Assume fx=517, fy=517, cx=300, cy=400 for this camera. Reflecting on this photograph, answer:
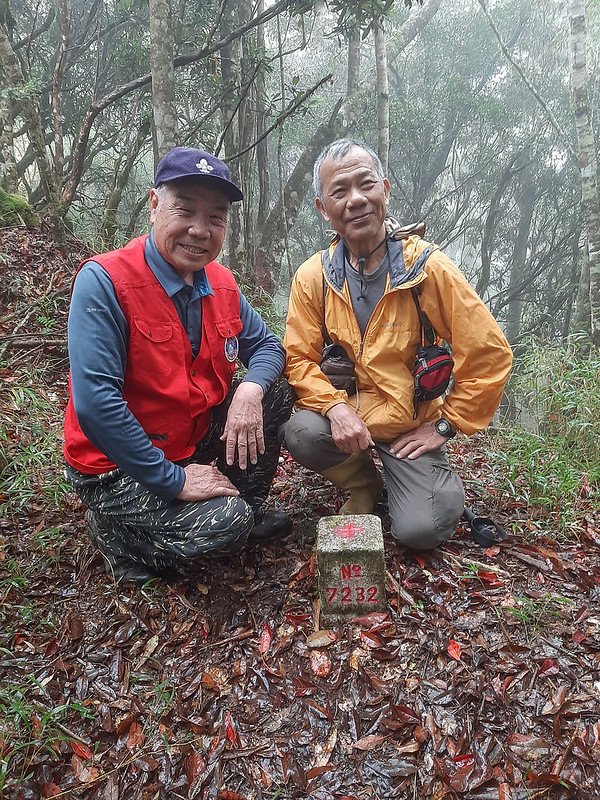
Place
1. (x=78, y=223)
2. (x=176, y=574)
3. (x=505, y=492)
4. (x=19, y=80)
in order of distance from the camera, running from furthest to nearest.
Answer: (x=78, y=223) → (x=19, y=80) → (x=505, y=492) → (x=176, y=574)

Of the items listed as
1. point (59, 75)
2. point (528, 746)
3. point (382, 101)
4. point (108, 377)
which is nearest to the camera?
point (528, 746)

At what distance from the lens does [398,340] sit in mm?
2771

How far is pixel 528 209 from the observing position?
47.9 feet

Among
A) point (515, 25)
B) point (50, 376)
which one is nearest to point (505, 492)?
point (50, 376)

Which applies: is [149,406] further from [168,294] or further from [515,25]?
[515,25]

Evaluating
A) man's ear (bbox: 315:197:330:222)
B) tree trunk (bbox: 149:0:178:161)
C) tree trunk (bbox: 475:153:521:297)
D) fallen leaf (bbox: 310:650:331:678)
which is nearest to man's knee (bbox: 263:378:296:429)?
man's ear (bbox: 315:197:330:222)

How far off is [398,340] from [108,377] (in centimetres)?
148

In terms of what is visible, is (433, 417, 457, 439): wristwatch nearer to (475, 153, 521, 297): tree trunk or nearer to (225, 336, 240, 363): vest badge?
(225, 336, 240, 363): vest badge

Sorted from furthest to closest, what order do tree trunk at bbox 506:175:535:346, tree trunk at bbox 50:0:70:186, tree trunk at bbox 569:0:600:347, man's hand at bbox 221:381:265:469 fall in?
tree trunk at bbox 506:175:535:346 → tree trunk at bbox 569:0:600:347 → tree trunk at bbox 50:0:70:186 → man's hand at bbox 221:381:265:469

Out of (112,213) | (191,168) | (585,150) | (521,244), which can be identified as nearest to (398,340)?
(191,168)

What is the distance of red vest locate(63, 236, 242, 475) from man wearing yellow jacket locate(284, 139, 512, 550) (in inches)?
20.8

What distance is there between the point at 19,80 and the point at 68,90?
15.8 ft

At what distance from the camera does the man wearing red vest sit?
2184 mm

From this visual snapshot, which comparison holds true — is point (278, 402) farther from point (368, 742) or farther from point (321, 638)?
point (368, 742)
